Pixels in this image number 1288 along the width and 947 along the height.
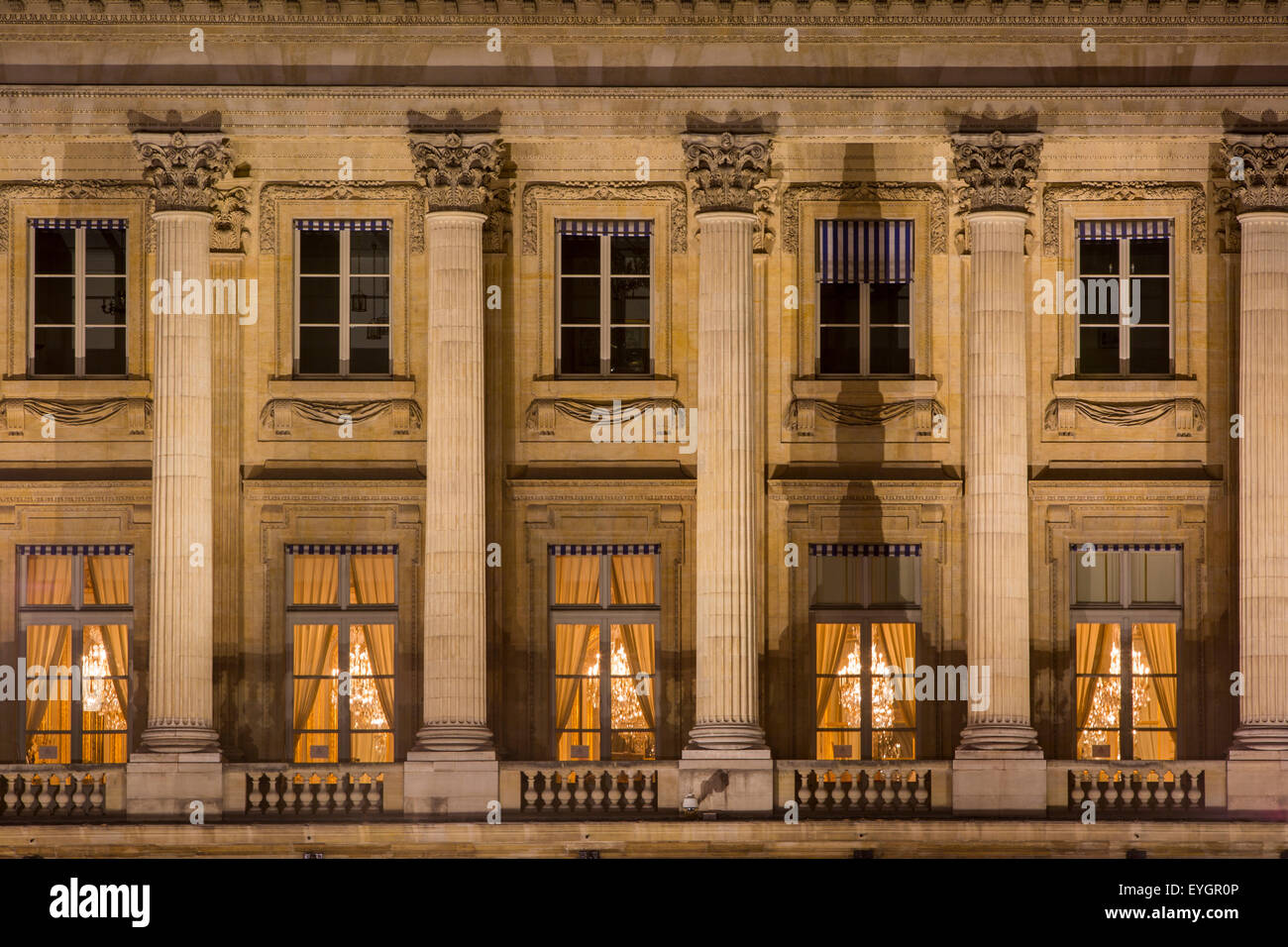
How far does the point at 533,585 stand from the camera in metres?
34.5

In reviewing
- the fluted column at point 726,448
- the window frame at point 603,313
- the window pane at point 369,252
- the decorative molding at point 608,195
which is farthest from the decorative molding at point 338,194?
the fluted column at point 726,448

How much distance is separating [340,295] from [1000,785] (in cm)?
1240

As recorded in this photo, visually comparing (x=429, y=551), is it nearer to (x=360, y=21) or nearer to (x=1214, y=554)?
(x=360, y=21)

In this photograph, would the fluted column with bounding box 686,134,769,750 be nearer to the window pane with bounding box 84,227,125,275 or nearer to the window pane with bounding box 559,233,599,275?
the window pane with bounding box 559,233,599,275

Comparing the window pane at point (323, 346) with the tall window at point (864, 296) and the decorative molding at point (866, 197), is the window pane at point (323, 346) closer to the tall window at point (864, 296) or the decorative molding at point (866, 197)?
the decorative molding at point (866, 197)

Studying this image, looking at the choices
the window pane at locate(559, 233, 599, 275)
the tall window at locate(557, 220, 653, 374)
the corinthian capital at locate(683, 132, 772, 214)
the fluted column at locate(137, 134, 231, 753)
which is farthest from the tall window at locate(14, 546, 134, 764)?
the corinthian capital at locate(683, 132, 772, 214)

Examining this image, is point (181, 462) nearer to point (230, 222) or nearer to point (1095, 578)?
point (230, 222)

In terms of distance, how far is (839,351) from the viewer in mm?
35156

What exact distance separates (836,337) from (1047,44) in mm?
5518

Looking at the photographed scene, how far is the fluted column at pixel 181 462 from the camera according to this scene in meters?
32.3

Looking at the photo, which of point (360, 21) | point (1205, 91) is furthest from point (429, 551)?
point (1205, 91)

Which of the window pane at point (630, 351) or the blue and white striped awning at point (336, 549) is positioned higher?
the window pane at point (630, 351)

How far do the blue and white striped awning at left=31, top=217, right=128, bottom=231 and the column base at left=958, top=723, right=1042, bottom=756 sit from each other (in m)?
15.1

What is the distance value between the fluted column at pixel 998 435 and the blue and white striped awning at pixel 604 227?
508 cm
